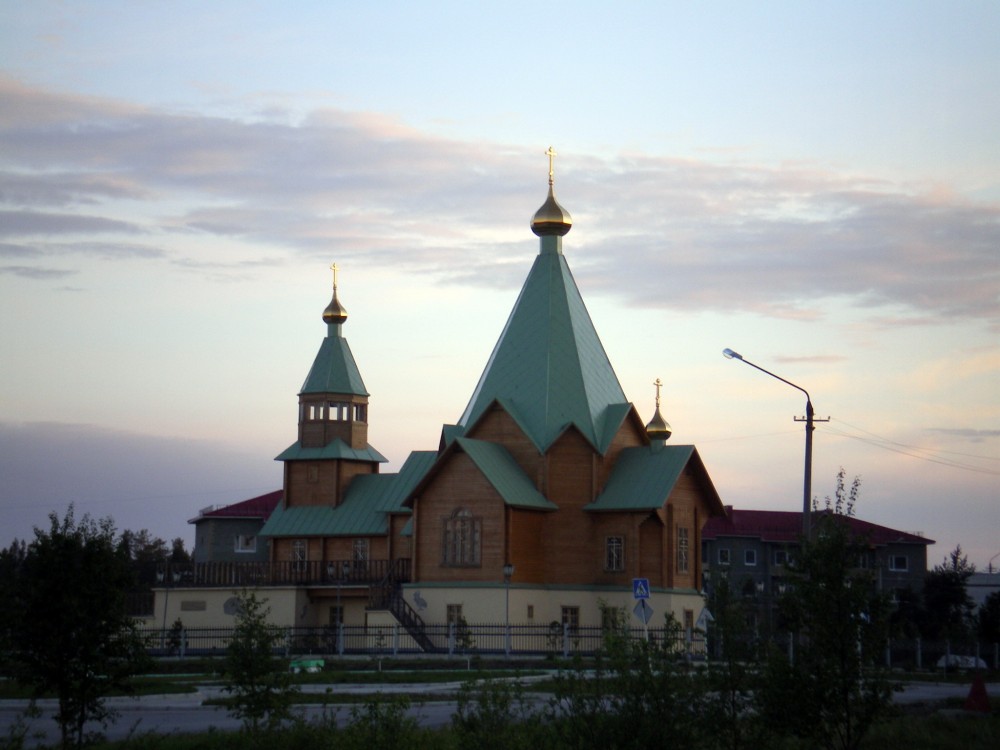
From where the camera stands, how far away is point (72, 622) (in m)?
17.4

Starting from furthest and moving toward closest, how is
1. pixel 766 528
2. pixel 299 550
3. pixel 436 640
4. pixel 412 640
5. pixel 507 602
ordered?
pixel 766 528, pixel 299 550, pixel 412 640, pixel 436 640, pixel 507 602

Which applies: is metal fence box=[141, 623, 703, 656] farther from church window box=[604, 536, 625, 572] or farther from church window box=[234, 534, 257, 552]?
church window box=[234, 534, 257, 552]

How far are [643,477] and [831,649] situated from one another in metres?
27.1

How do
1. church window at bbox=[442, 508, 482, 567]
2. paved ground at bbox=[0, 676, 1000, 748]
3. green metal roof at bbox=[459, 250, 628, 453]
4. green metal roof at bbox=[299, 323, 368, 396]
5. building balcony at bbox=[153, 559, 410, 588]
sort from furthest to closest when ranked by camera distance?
green metal roof at bbox=[299, 323, 368, 396], building balcony at bbox=[153, 559, 410, 588], green metal roof at bbox=[459, 250, 628, 453], church window at bbox=[442, 508, 482, 567], paved ground at bbox=[0, 676, 1000, 748]

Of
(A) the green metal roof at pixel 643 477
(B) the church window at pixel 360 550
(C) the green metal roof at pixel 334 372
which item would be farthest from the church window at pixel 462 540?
(C) the green metal roof at pixel 334 372

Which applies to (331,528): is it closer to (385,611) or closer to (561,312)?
(385,611)

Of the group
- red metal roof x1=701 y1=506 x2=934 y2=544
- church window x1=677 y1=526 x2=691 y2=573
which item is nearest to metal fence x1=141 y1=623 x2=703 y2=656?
church window x1=677 y1=526 x2=691 y2=573

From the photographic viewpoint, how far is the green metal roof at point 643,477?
42.1 meters

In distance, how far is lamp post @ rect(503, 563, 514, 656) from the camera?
36938 millimetres

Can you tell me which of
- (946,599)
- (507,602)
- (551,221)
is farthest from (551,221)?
(946,599)

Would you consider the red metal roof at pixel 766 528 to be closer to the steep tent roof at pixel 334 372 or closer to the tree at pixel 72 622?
the steep tent roof at pixel 334 372

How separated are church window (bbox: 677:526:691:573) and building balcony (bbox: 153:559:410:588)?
1011 cm

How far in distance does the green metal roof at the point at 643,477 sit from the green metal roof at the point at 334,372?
521 inches

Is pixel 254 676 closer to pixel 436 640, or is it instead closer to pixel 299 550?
pixel 436 640
